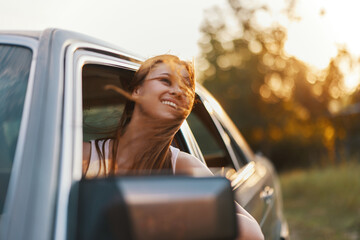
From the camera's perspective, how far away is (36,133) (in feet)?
4.43

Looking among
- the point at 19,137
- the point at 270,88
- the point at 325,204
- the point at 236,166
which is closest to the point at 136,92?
the point at 19,137

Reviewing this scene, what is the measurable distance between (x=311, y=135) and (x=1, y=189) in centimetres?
3475

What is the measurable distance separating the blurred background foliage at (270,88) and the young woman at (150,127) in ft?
62.0

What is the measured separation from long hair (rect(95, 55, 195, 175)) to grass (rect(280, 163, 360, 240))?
626cm

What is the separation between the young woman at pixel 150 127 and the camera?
172 cm

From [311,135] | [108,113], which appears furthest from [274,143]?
[108,113]

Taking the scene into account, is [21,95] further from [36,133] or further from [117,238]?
[117,238]

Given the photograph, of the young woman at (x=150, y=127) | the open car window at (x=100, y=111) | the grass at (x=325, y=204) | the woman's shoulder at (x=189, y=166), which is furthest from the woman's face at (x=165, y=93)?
the grass at (x=325, y=204)

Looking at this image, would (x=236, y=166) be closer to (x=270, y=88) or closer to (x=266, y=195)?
(x=266, y=195)

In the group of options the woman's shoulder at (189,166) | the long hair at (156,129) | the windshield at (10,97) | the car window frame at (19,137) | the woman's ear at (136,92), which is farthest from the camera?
the woman's shoulder at (189,166)

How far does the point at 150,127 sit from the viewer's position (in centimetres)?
173

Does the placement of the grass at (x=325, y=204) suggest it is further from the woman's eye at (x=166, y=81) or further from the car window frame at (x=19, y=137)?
the car window frame at (x=19, y=137)

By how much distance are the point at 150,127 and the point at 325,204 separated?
934cm

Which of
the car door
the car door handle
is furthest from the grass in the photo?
the car door
